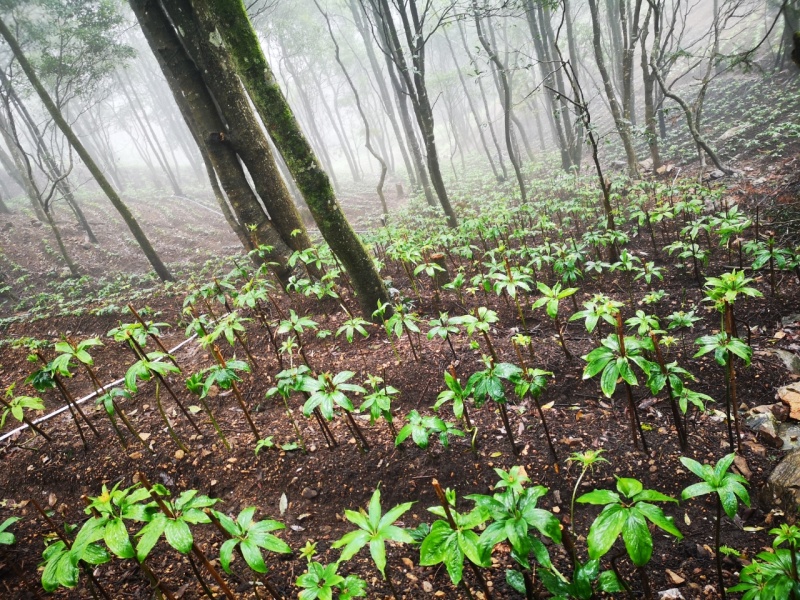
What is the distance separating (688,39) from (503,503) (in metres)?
41.2

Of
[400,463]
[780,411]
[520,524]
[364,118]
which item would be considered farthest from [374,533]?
[364,118]

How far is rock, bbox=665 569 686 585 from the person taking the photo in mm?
1792

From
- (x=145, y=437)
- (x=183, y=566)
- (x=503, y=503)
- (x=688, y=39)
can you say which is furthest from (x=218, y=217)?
(x=688, y=39)

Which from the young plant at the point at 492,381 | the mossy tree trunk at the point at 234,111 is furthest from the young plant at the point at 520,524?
the mossy tree trunk at the point at 234,111

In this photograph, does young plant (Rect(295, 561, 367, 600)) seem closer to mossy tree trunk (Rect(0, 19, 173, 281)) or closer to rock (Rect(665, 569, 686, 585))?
rock (Rect(665, 569, 686, 585))

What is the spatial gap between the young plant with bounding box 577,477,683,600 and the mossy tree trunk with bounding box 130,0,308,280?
4928 millimetres

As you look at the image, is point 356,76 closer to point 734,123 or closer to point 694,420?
point 734,123

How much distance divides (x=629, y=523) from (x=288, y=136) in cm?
392

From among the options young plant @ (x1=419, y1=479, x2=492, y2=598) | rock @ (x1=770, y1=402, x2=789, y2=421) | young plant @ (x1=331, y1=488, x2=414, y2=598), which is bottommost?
rock @ (x1=770, y1=402, x2=789, y2=421)

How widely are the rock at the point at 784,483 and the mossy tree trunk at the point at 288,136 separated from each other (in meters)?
3.51

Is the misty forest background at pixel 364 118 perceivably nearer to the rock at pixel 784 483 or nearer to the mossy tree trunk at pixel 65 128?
the mossy tree trunk at pixel 65 128

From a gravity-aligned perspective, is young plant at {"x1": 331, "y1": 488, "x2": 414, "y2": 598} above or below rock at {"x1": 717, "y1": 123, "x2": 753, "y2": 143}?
above

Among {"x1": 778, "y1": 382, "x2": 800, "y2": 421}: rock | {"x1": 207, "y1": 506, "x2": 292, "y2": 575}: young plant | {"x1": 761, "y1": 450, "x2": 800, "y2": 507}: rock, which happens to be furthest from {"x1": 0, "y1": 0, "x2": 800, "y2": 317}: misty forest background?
{"x1": 207, "y1": 506, "x2": 292, "y2": 575}: young plant

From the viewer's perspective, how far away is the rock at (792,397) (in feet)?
8.41
